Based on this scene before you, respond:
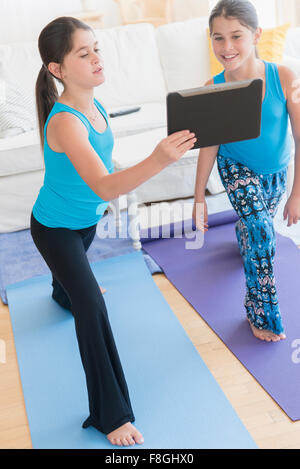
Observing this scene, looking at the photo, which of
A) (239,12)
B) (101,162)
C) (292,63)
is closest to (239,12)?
(239,12)

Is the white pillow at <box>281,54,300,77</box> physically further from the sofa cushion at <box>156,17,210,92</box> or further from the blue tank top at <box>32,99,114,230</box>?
the blue tank top at <box>32,99,114,230</box>

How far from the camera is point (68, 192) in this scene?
161 centimetres

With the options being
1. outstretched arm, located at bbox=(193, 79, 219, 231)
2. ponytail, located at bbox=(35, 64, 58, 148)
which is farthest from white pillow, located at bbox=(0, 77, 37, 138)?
outstretched arm, located at bbox=(193, 79, 219, 231)

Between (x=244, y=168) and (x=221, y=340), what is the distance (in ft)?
1.88

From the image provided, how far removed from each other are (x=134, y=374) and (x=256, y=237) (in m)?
0.57

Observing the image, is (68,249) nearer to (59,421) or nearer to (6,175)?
(59,421)

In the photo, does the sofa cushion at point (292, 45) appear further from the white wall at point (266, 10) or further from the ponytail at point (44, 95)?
the ponytail at point (44, 95)

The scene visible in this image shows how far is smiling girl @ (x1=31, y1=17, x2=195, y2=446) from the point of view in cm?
132

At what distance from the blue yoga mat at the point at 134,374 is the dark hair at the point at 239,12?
1015 millimetres

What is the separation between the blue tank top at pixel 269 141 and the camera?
169 cm

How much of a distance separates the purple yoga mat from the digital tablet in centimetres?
68

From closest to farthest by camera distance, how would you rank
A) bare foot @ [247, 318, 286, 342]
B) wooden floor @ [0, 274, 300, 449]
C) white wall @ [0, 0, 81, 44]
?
wooden floor @ [0, 274, 300, 449] → bare foot @ [247, 318, 286, 342] → white wall @ [0, 0, 81, 44]

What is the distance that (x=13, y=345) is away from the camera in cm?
195
